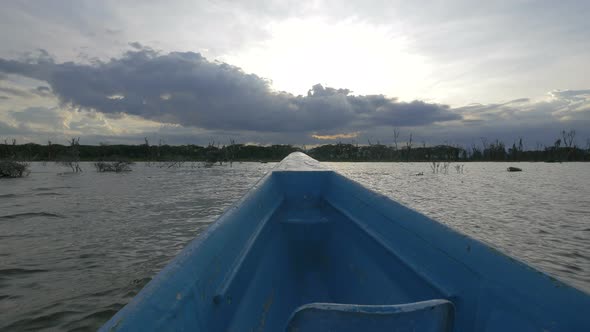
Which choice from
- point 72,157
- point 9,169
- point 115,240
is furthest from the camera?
point 72,157

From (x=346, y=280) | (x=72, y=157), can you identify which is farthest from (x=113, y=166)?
(x=346, y=280)

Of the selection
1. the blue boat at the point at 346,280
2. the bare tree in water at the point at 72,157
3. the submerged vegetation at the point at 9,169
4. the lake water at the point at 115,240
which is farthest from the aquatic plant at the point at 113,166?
the blue boat at the point at 346,280

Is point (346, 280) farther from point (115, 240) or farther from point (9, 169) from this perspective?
point (9, 169)

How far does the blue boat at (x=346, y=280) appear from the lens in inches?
30.1

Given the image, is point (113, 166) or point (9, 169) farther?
point (113, 166)

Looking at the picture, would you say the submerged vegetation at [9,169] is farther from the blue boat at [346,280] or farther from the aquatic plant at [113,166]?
the blue boat at [346,280]

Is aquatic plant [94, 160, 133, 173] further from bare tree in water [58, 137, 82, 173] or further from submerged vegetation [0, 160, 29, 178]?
submerged vegetation [0, 160, 29, 178]

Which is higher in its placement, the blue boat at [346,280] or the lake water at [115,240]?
the blue boat at [346,280]

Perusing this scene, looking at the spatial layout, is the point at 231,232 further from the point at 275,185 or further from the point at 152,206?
the point at 152,206

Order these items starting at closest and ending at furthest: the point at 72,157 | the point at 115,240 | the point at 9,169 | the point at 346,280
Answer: the point at 346,280
the point at 115,240
the point at 9,169
the point at 72,157

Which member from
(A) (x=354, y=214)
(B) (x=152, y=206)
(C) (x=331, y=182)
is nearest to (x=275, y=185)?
(C) (x=331, y=182)

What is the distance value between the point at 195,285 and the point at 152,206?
765 cm

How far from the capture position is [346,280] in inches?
86.3

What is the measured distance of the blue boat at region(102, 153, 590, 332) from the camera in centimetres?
77
